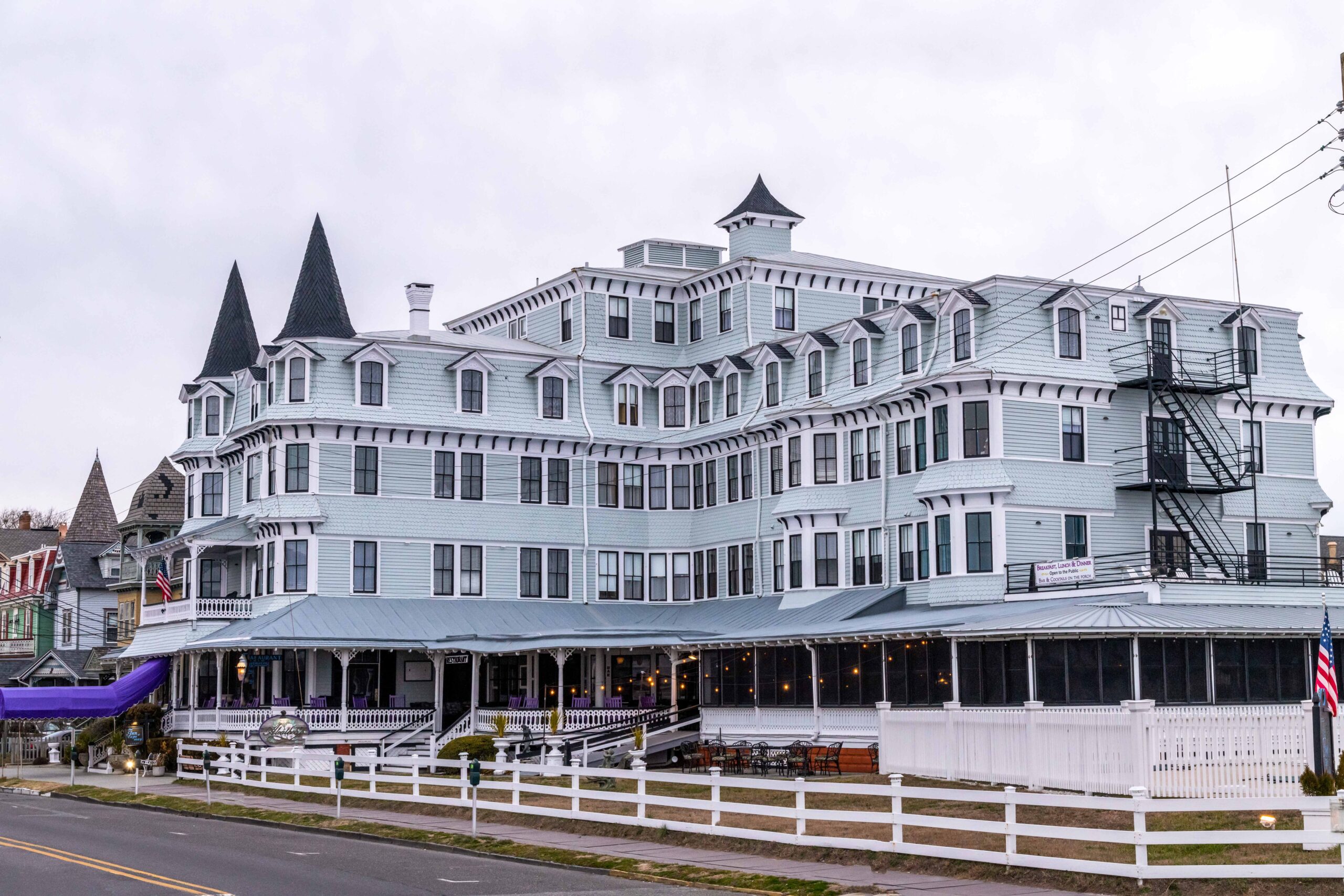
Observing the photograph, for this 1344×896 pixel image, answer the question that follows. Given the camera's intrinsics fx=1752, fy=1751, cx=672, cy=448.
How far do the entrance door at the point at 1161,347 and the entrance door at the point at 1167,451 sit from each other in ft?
4.55

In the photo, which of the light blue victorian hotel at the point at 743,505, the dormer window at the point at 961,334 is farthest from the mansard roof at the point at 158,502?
the dormer window at the point at 961,334

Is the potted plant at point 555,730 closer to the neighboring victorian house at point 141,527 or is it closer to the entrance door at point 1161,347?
the entrance door at point 1161,347

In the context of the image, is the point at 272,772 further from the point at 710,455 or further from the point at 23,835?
the point at 710,455

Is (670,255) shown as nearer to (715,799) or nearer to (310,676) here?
(310,676)

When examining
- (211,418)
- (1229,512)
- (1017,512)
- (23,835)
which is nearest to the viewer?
(23,835)

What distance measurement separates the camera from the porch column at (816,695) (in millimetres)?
49938

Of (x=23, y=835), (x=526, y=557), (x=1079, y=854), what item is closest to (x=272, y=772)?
(x=23, y=835)

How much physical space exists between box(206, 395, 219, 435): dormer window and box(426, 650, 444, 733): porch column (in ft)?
53.3

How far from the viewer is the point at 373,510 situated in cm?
6022

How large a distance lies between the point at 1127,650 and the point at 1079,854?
64.2 feet

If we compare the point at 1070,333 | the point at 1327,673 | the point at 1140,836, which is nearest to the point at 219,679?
the point at 1070,333

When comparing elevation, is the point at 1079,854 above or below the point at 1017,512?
below

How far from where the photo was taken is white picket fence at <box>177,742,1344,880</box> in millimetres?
20781

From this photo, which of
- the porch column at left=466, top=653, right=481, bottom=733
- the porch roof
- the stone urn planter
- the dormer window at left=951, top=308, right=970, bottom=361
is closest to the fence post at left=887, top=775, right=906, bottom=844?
the porch roof
